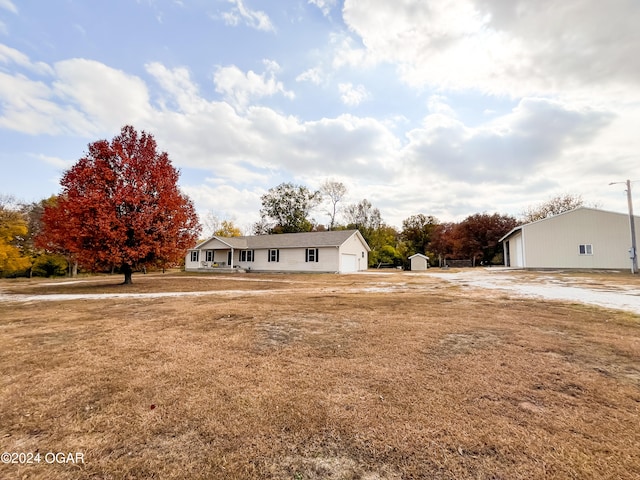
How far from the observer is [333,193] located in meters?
47.5

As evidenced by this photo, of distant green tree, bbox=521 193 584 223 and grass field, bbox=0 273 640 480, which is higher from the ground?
distant green tree, bbox=521 193 584 223

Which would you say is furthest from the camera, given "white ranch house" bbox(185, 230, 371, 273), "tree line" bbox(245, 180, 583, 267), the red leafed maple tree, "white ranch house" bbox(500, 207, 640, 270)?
"tree line" bbox(245, 180, 583, 267)

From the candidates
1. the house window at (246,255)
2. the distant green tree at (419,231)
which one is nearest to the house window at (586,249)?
the distant green tree at (419,231)

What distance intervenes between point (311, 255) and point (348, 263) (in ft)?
13.4

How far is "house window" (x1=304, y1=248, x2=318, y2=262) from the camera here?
29344mm

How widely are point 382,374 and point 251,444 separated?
5.98 feet

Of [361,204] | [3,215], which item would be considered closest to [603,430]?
[3,215]

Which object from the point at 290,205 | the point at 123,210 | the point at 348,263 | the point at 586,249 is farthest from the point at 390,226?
the point at 123,210

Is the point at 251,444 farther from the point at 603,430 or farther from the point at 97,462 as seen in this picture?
the point at 603,430

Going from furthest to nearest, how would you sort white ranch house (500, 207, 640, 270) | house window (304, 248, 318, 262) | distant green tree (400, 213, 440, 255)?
distant green tree (400, 213, 440, 255) → house window (304, 248, 318, 262) → white ranch house (500, 207, 640, 270)

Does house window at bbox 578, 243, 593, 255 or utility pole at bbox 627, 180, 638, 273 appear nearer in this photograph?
utility pole at bbox 627, 180, 638, 273

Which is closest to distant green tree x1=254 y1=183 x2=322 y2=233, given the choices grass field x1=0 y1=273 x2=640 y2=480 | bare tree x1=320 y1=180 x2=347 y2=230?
bare tree x1=320 y1=180 x2=347 y2=230

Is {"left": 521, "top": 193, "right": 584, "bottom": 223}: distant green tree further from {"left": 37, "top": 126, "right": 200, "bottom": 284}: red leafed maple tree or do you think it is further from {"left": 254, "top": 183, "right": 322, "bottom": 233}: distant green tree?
{"left": 37, "top": 126, "right": 200, "bottom": 284}: red leafed maple tree

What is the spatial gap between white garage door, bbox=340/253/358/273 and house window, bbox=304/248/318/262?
2.76 meters
